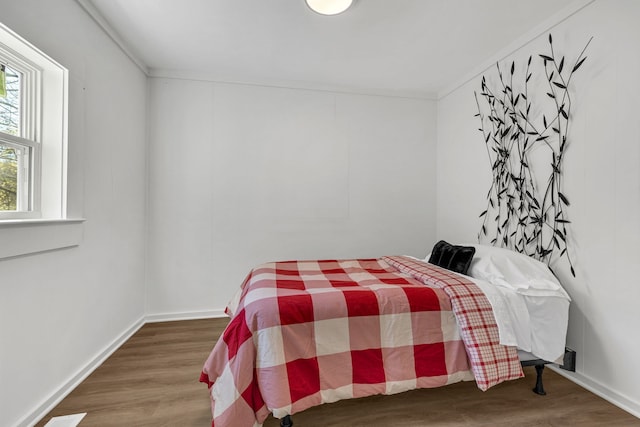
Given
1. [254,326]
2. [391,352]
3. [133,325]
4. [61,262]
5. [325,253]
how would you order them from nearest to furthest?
[254,326] < [391,352] < [61,262] < [133,325] < [325,253]

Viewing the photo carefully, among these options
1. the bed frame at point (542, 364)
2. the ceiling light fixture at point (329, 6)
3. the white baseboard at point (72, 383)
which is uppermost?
the ceiling light fixture at point (329, 6)

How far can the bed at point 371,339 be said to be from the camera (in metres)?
1.36

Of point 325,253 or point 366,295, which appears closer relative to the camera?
point 366,295

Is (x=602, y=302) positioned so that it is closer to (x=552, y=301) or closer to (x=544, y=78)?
(x=552, y=301)

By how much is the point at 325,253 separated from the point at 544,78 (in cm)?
253

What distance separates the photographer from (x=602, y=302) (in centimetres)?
181

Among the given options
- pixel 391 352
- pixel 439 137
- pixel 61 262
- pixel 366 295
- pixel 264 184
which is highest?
pixel 439 137

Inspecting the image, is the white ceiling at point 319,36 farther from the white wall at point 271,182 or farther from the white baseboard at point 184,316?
the white baseboard at point 184,316

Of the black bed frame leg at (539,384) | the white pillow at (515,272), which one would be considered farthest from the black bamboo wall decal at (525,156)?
the black bed frame leg at (539,384)

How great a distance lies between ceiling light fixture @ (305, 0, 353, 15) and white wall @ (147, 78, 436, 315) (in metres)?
1.26

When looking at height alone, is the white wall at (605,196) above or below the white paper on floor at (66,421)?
above

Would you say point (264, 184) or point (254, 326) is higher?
point (264, 184)

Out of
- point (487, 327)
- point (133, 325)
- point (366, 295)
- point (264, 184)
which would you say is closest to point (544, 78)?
point (487, 327)

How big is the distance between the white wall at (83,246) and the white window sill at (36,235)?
0.13ft
